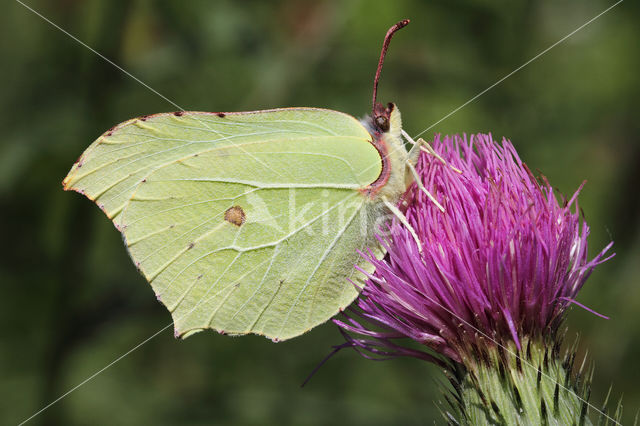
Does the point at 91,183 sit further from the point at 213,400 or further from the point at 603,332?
the point at 603,332

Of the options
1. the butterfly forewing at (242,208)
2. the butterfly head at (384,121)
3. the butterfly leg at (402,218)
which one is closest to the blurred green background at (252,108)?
the butterfly forewing at (242,208)

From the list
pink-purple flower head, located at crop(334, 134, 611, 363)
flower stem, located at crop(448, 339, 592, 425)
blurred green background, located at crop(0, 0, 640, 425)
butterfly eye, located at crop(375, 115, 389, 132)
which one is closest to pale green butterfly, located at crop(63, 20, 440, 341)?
butterfly eye, located at crop(375, 115, 389, 132)

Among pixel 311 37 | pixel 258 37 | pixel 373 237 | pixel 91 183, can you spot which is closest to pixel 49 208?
pixel 91 183

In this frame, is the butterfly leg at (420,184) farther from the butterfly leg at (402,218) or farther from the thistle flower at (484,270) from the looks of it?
the butterfly leg at (402,218)

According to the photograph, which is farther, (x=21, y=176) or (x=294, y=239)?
(x=21, y=176)

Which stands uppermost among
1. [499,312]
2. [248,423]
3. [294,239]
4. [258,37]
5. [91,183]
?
[258,37]

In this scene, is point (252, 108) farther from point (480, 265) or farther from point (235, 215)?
point (480, 265)
